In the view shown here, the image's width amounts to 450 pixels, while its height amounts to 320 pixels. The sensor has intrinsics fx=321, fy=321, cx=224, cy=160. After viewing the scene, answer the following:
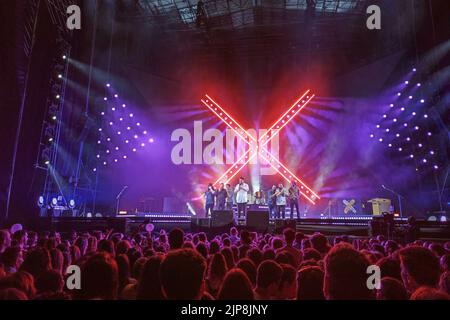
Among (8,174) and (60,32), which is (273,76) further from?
(8,174)

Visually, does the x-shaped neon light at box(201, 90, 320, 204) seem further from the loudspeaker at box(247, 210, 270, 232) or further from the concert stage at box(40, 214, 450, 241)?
the loudspeaker at box(247, 210, 270, 232)

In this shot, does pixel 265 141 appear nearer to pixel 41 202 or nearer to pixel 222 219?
pixel 222 219

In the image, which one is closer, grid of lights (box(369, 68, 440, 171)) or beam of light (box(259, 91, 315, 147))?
grid of lights (box(369, 68, 440, 171))

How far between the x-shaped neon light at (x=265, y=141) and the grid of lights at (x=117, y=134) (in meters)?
4.05

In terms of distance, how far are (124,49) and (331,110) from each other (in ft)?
39.0

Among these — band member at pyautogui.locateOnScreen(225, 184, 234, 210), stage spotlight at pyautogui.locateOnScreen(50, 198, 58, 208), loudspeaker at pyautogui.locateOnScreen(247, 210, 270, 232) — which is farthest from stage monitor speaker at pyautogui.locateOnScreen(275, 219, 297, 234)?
stage spotlight at pyautogui.locateOnScreen(50, 198, 58, 208)

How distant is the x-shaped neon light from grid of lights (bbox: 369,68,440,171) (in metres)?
4.05

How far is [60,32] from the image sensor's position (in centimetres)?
1116

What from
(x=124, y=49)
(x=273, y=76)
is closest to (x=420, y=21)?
(x=273, y=76)

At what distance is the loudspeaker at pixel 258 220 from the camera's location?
10.2 meters

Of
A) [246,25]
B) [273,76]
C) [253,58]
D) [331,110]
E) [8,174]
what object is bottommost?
[8,174]

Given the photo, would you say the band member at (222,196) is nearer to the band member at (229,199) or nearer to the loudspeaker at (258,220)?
the band member at (229,199)

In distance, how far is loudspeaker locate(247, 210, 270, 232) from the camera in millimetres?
10156

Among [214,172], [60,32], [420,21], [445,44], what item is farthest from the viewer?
[214,172]
